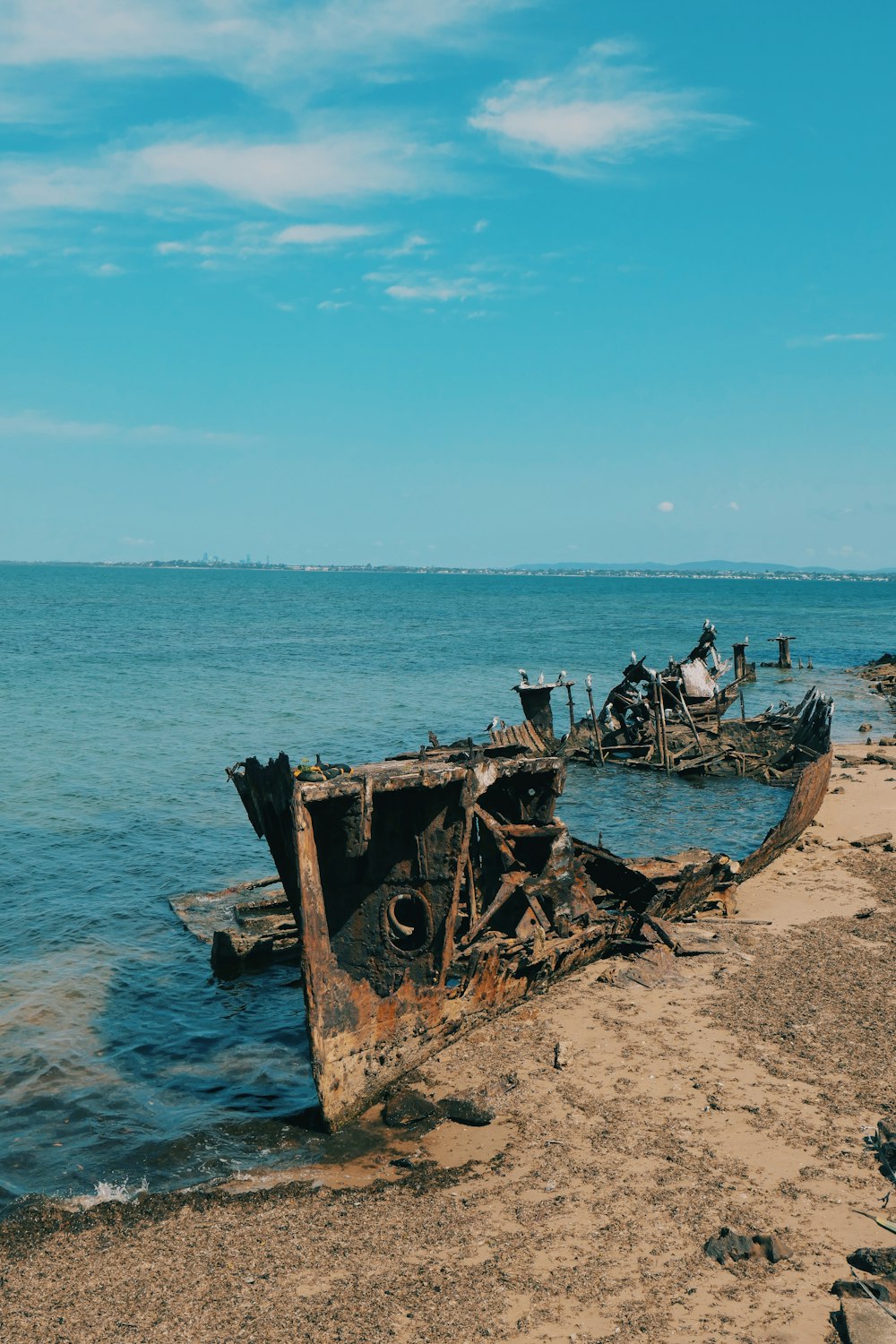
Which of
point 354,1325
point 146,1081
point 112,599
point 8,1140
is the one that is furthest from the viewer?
point 112,599

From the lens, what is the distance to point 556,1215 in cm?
807

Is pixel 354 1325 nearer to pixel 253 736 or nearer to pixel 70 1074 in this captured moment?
pixel 70 1074

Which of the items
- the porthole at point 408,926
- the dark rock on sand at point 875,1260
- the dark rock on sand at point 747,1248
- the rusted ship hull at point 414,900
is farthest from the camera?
the porthole at point 408,926

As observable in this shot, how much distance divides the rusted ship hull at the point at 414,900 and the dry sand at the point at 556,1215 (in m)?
0.59

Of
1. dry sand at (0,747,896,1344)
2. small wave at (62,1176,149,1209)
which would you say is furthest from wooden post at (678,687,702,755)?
small wave at (62,1176,149,1209)

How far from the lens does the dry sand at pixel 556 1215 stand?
22.9 feet

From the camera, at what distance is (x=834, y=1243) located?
755 centimetres

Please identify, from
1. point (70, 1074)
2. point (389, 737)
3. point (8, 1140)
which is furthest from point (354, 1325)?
point (389, 737)

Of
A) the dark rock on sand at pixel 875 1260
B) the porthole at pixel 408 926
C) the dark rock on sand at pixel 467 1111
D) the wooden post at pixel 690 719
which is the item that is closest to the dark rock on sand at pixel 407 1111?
the dark rock on sand at pixel 467 1111

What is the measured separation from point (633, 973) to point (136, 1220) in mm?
7199

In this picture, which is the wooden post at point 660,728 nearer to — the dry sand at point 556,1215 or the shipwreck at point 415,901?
the shipwreck at point 415,901

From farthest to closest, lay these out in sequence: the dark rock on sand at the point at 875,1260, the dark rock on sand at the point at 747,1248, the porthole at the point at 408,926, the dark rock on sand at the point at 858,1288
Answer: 1. the porthole at the point at 408,926
2. the dark rock on sand at the point at 747,1248
3. the dark rock on sand at the point at 875,1260
4. the dark rock on sand at the point at 858,1288

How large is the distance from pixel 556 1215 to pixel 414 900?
3.98m

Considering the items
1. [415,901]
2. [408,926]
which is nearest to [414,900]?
[415,901]
